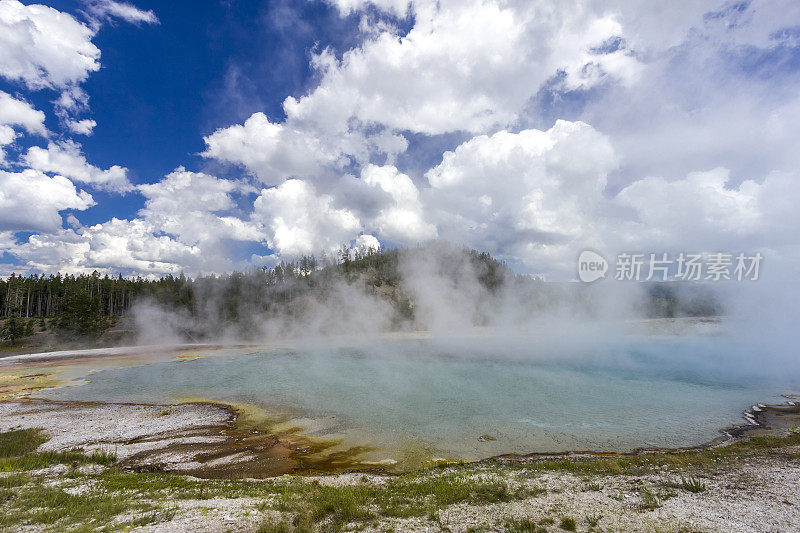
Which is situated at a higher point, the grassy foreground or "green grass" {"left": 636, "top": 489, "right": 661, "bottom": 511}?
"green grass" {"left": 636, "top": 489, "right": 661, "bottom": 511}

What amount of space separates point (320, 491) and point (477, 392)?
15261 mm

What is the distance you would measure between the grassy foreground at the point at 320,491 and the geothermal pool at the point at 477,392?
2.31 m

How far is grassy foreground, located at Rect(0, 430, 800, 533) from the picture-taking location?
7.24 metres

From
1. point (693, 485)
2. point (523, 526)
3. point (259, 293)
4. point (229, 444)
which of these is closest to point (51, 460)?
point (229, 444)

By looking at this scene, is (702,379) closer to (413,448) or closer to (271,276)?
(413,448)

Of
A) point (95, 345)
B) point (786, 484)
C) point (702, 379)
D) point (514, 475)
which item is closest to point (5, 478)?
point (514, 475)

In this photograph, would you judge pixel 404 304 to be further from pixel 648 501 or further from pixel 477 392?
pixel 648 501

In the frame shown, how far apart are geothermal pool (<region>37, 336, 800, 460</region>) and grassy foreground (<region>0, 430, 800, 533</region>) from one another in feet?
7.57

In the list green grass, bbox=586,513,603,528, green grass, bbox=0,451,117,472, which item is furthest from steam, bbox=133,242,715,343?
green grass, bbox=586,513,603,528

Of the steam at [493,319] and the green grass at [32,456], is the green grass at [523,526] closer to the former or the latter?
the green grass at [32,456]

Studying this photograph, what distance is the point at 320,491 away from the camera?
359 inches

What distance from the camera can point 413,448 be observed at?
534 inches

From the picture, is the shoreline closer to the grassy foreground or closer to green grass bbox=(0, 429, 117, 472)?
green grass bbox=(0, 429, 117, 472)

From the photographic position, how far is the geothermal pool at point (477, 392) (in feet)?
49.0
